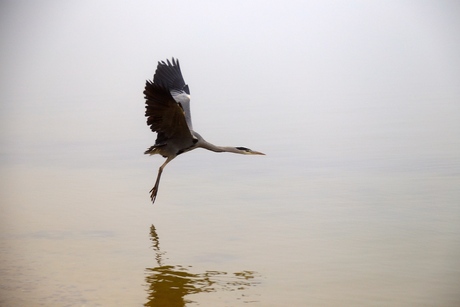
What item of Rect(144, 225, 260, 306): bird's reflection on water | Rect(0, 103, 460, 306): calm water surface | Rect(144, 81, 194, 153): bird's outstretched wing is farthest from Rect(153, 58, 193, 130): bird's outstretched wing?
Rect(144, 225, 260, 306): bird's reflection on water

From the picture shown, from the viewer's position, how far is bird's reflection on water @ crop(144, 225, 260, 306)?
4.91 m

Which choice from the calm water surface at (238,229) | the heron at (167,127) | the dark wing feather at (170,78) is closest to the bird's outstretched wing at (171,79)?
the dark wing feather at (170,78)

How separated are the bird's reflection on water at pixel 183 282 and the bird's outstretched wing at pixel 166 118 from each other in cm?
161

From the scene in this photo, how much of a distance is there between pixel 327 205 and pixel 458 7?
13.7 meters

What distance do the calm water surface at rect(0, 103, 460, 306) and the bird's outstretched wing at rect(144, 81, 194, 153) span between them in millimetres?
590

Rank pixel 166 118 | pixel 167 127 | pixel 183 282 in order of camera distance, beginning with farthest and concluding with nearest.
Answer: pixel 167 127 < pixel 166 118 < pixel 183 282

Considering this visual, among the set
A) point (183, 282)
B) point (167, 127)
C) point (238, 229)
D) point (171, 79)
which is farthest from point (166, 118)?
point (183, 282)

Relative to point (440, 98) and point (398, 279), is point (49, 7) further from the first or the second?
point (398, 279)

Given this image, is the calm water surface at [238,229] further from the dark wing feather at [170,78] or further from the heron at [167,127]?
the dark wing feather at [170,78]

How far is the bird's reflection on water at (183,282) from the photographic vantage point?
16.1 ft

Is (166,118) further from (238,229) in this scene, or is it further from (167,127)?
(238,229)

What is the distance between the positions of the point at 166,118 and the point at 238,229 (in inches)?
46.8

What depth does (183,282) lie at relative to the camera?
5.22 m

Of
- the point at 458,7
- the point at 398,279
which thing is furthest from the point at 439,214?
the point at 458,7
